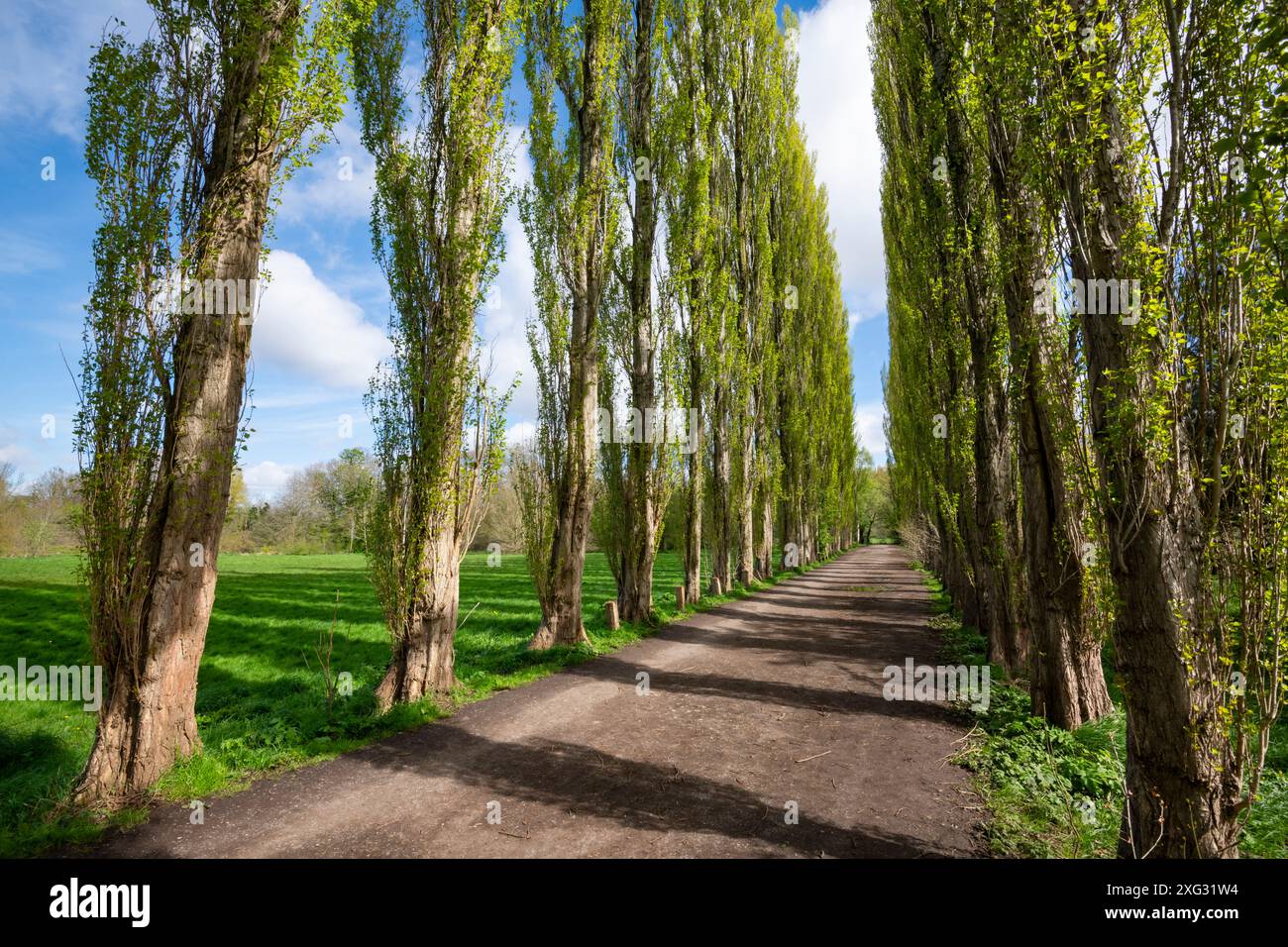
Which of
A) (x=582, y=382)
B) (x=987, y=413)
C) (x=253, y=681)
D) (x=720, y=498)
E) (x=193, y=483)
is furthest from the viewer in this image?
(x=720, y=498)

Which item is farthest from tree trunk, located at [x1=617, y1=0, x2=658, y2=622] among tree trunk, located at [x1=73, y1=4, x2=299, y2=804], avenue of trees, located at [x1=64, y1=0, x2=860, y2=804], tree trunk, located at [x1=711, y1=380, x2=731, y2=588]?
tree trunk, located at [x1=73, y1=4, x2=299, y2=804]

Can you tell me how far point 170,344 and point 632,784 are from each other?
584 cm

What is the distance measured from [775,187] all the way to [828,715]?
20735 millimetres

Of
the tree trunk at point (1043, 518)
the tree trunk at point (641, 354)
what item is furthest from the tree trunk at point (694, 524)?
the tree trunk at point (1043, 518)

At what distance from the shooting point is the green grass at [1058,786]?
12.7 feet

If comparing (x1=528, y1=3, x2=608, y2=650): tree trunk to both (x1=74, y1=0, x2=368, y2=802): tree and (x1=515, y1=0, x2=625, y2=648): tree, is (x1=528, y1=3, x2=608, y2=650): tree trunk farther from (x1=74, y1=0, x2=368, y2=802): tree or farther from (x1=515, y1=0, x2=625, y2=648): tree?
(x1=74, y1=0, x2=368, y2=802): tree

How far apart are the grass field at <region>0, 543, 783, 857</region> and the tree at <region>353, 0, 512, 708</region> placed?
979mm

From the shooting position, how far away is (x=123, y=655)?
488 centimetres

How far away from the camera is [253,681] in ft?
28.8

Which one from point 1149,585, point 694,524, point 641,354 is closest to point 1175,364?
point 1149,585

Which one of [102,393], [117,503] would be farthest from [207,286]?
[117,503]

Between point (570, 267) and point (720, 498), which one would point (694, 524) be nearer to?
point (720, 498)

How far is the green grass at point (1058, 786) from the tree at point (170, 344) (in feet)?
22.5
